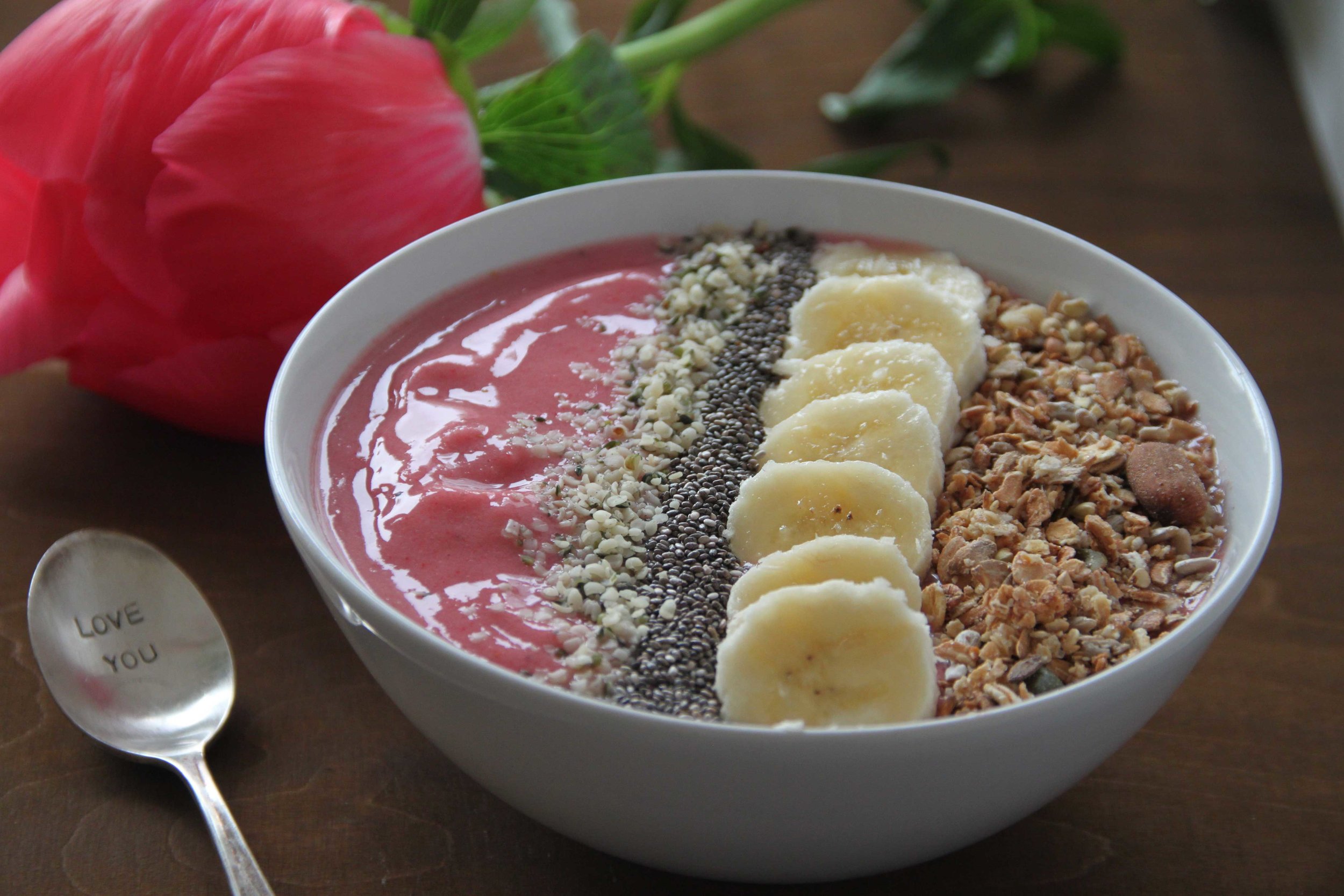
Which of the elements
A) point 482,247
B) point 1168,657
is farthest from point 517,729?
point 482,247

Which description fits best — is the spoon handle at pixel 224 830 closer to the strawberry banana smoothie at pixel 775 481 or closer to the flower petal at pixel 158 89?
the strawberry banana smoothie at pixel 775 481

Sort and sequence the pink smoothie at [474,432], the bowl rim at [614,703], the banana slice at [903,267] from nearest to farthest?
1. the bowl rim at [614,703]
2. the pink smoothie at [474,432]
3. the banana slice at [903,267]

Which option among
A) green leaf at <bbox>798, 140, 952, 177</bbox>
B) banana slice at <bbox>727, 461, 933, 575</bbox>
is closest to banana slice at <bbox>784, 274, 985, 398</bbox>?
banana slice at <bbox>727, 461, 933, 575</bbox>

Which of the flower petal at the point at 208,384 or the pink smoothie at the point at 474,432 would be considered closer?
the pink smoothie at the point at 474,432

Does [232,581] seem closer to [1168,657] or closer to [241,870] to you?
[241,870]

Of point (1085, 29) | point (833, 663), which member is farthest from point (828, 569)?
point (1085, 29)

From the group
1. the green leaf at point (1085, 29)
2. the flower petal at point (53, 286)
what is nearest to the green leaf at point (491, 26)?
the flower petal at point (53, 286)

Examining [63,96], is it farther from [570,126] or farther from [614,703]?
[614,703]
